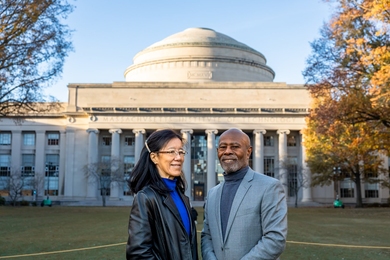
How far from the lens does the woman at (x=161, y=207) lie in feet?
15.0

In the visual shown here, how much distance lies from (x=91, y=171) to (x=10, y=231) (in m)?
42.3

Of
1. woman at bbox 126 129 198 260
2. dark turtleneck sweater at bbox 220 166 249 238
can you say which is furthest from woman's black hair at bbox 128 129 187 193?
dark turtleneck sweater at bbox 220 166 249 238

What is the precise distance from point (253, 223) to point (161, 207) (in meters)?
0.98

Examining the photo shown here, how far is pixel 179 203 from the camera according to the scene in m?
4.93

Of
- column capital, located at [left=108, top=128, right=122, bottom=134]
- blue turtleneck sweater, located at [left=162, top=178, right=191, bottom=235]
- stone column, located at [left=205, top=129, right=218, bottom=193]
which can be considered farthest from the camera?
stone column, located at [left=205, top=129, right=218, bottom=193]

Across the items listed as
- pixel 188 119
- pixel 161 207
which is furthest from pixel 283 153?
pixel 161 207

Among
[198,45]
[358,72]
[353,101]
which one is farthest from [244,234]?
[198,45]

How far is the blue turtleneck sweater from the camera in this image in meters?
4.86

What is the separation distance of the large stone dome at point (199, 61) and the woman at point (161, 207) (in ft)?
240

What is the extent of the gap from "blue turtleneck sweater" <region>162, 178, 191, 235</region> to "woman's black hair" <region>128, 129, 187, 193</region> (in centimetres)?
8

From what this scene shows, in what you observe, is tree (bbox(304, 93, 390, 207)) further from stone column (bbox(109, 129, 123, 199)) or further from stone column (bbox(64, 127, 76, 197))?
stone column (bbox(64, 127, 76, 197))

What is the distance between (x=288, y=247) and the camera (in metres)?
15.0

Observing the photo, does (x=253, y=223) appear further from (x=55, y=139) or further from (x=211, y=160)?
(x=55, y=139)

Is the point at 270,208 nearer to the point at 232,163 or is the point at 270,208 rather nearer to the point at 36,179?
the point at 232,163
